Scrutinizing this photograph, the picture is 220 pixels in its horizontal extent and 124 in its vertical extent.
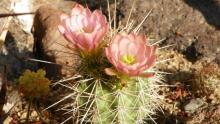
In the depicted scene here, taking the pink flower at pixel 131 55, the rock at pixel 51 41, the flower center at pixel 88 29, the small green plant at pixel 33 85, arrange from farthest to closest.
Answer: the rock at pixel 51 41 → the small green plant at pixel 33 85 → the flower center at pixel 88 29 → the pink flower at pixel 131 55

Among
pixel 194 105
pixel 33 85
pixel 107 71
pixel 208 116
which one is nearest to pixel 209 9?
pixel 194 105

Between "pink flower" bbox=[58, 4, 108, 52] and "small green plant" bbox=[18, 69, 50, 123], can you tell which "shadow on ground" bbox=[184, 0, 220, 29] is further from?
"pink flower" bbox=[58, 4, 108, 52]

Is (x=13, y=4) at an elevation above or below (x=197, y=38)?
above

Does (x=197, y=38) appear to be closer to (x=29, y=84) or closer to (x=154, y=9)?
(x=154, y=9)

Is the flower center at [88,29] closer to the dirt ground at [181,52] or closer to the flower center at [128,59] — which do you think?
the flower center at [128,59]

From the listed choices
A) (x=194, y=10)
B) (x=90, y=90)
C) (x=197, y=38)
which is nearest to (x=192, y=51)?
(x=197, y=38)

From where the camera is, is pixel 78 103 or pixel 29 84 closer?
pixel 78 103

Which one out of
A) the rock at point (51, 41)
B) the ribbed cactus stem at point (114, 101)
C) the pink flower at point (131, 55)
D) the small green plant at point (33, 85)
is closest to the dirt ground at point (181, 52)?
the rock at point (51, 41)

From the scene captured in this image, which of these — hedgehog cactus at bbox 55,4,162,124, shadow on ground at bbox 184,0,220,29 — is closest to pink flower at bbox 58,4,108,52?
hedgehog cactus at bbox 55,4,162,124
